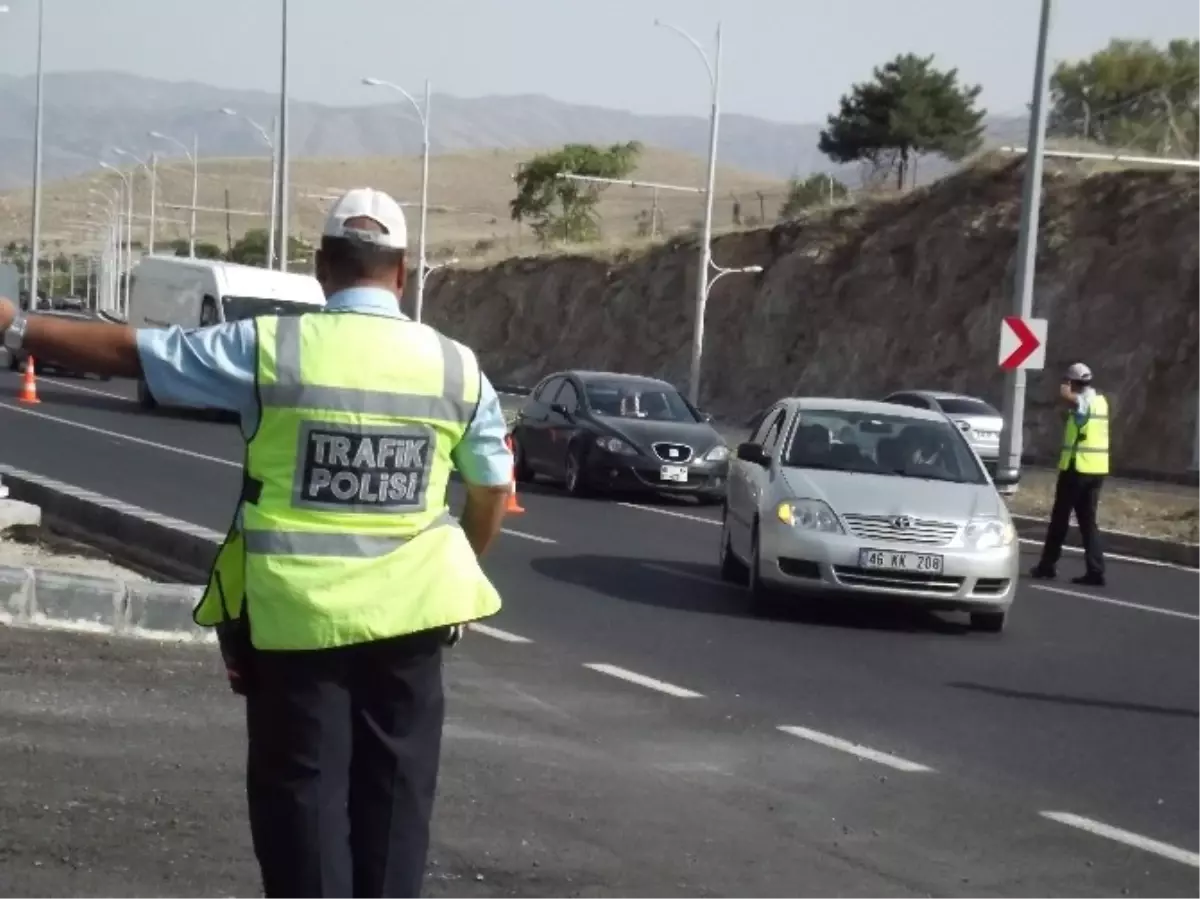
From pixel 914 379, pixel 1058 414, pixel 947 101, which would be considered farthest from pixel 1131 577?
pixel 947 101

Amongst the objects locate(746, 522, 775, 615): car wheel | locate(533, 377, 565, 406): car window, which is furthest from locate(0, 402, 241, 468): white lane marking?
locate(746, 522, 775, 615): car wheel

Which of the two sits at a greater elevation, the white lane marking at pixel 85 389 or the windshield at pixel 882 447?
the windshield at pixel 882 447

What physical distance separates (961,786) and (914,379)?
41.9m

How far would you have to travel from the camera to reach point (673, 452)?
2417 cm

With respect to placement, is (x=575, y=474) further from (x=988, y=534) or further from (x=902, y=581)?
(x=902, y=581)

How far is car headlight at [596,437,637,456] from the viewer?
2405cm

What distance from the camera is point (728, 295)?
199 ft

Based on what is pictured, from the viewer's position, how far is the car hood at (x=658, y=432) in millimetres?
24250

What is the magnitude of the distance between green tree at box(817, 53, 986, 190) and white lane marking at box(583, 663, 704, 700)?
6697 centimetres

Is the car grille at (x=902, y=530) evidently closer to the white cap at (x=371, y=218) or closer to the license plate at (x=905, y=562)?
the license plate at (x=905, y=562)

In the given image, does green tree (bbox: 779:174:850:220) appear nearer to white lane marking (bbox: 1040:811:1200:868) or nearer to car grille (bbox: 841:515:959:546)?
car grille (bbox: 841:515:959:546)

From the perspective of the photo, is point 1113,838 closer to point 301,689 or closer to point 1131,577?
point 301,689

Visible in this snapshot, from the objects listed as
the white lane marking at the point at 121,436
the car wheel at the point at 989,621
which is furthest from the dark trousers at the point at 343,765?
the white lane marking at the point at 121,436

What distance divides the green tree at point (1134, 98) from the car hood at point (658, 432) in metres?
26.6
